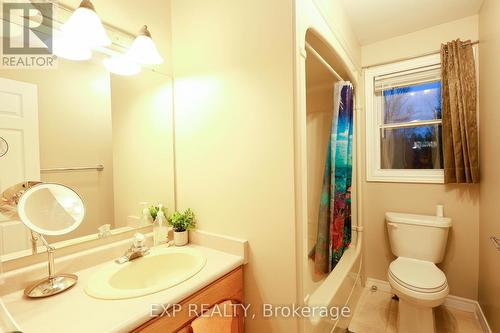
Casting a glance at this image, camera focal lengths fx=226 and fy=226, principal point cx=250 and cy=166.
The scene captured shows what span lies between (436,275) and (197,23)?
2.32 metres

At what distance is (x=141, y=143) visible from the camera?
1.40m

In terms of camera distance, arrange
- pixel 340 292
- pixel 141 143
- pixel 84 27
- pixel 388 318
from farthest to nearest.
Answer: pixel 388 318 → pixel 340 292 → pixel 141 143 → pixel 84 27

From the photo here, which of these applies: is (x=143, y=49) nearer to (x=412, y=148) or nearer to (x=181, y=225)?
(x=181, y=225)

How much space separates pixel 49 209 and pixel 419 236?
2436 mm

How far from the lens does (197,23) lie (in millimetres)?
1363

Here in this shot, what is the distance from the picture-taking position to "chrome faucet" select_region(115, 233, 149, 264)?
3.68 feet

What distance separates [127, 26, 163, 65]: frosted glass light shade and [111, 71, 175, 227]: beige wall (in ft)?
0.45

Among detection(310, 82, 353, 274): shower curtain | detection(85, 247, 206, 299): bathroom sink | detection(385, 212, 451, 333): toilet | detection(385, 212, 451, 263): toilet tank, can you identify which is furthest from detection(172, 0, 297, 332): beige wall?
detection(385, 212, 451, 263): toilet tank

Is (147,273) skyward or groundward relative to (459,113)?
groundward

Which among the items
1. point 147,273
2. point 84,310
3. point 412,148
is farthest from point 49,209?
point 412,148

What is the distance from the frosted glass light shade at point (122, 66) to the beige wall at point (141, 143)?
3cm

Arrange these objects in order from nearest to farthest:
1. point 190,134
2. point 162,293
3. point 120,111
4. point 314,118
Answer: point 162,293 < point 120,111 < point 190,134 < point 314,118

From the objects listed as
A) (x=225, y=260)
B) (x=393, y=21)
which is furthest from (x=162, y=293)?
(x=393, y=21)

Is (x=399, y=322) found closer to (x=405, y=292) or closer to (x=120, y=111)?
(x=405, y=292)
